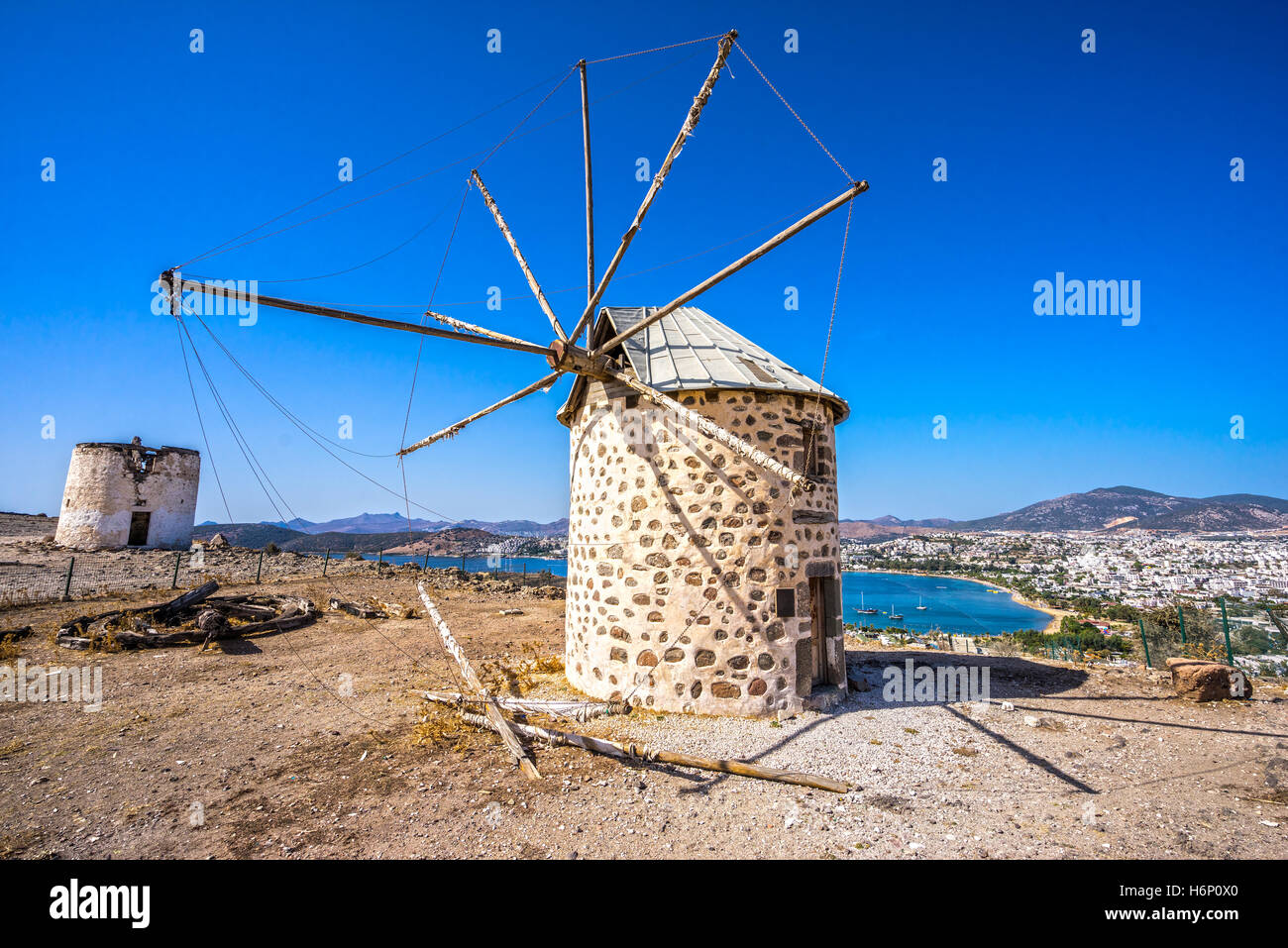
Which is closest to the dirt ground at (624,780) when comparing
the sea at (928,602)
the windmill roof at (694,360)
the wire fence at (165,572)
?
the windmill roof at (694,360)

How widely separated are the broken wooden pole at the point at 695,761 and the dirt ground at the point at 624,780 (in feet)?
0.36

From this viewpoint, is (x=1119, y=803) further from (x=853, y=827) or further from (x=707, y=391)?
(x=707, y=391)

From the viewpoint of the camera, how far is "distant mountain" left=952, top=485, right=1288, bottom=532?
2502 inches

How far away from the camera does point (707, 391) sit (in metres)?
8.12

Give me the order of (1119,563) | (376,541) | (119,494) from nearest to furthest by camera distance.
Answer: (119,494) → (376,541) → (1119,563)

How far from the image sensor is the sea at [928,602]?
33.1m

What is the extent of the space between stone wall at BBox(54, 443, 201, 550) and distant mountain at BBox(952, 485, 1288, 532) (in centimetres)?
9315

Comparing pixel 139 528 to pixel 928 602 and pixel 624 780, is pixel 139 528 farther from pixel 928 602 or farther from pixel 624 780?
pixel 928 602

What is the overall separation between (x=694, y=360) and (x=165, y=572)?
22.0 meters

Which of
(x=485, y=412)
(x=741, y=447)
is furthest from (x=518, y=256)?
(x=741, y=447)

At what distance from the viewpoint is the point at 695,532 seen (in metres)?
7.74

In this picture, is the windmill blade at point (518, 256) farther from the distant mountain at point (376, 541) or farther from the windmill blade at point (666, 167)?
the distant mountain at point (376, 541)
